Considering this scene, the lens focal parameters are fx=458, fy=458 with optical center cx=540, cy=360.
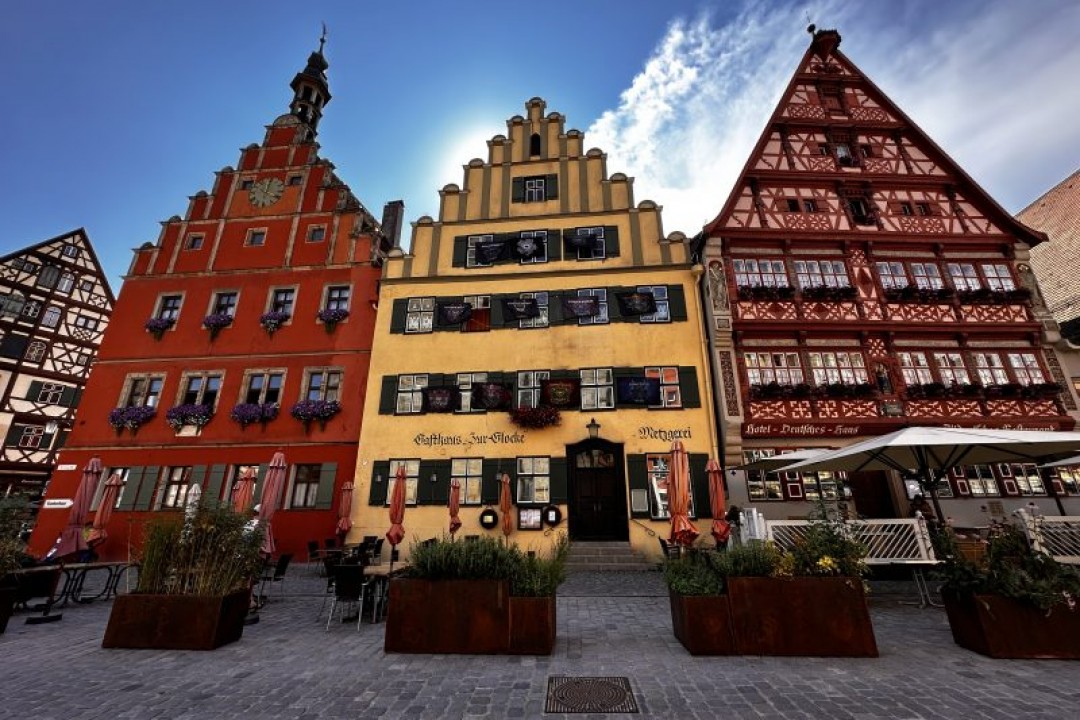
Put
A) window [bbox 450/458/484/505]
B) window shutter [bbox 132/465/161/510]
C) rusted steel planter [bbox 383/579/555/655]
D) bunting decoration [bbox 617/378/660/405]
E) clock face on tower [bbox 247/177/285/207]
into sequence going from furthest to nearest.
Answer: clock face on tower [bbox 247/177/285/207], window shutter [bbox 132/465/161/510], bunting decoration [bbox 617/378/660/405], window [bbox 450/458/484/505], rusted steel planter [bbox 383/579/555/655]

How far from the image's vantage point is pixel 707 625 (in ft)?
18.0

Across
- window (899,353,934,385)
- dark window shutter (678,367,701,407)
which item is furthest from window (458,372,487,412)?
window (899,353,934,385)

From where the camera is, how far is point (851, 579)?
5477 mm

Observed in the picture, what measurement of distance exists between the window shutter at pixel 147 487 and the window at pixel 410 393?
28.3 feet

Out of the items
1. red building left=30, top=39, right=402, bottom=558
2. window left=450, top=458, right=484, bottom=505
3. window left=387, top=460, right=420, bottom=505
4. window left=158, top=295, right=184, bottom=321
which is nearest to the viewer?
window left=450, top=458, right=484, bottom=505

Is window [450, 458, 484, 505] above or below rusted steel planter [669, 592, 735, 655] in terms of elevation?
above

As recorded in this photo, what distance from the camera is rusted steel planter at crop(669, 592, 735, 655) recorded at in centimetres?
541

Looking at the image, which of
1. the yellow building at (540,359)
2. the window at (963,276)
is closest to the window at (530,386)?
the yellow building at (540,359)

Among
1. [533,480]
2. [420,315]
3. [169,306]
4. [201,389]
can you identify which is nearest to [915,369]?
[533,480]

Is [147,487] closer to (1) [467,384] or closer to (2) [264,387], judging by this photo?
(2) [264,387]

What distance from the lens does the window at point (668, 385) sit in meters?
14.6

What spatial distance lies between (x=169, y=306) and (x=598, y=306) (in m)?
17.2

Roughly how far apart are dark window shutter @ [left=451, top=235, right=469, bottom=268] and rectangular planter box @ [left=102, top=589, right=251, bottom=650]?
13221mm

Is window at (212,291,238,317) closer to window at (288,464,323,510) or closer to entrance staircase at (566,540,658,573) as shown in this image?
window at (288,464,323,510)
